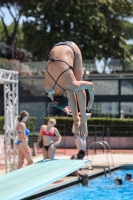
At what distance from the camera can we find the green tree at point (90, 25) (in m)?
34.5


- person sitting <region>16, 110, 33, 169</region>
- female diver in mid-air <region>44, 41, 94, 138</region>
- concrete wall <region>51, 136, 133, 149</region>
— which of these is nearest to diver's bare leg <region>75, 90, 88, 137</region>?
female diver in mid-air <region>44, 41, 94, 138</region>

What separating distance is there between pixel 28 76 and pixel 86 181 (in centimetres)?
1789

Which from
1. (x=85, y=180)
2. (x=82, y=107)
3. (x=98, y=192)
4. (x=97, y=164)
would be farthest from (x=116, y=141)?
(x=82, y=107)

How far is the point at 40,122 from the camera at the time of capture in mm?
26672

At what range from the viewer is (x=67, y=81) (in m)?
6.29

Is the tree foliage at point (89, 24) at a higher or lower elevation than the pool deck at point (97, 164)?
higher

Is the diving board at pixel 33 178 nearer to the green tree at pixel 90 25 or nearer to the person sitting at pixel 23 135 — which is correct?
Answer: the person sitting at pixel 23 135

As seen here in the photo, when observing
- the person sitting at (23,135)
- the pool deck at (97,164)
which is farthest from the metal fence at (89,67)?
the person sitting at (23,135)

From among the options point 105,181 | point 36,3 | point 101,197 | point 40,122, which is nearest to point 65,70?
point 101,197

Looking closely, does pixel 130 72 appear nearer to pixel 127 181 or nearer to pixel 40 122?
pixel 40 122

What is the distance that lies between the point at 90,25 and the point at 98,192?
909 inches

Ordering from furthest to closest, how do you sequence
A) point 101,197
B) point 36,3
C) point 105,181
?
point 36,3 → point 105,181 → point 101,197

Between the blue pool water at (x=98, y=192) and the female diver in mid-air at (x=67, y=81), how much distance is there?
6467mm

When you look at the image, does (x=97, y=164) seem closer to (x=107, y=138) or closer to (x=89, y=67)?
(x=107, y=138)
